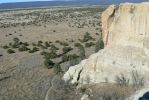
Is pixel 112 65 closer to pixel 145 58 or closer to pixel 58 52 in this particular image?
pixel 145 58

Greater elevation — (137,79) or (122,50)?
(122,50)

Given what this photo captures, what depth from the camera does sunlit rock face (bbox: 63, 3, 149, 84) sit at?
1950 centimetres

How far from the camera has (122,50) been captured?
66.2 ft

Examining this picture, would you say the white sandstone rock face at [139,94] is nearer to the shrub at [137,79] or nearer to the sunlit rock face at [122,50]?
the shrub at [137,79]

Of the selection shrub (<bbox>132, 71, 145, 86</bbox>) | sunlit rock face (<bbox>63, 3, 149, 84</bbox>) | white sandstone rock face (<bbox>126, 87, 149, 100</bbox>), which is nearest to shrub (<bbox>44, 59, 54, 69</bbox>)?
sunlit rock face (<bbox>63, 3, 149, 84</bbox>)

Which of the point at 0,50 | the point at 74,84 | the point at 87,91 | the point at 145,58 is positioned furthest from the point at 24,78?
the point at 0,50

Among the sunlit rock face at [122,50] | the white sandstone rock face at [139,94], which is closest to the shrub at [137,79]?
the sunlit rock face at [122,50]

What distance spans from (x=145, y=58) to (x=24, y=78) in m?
11.1

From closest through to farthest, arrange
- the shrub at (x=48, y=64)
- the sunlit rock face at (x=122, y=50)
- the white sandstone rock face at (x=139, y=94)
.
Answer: the white sandstone rock face at (x=139, y=94)
the sunlit rock face at (x=122, y=50)
the shrub at (x=48, y=64)

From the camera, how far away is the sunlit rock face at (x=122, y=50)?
64.0 feet

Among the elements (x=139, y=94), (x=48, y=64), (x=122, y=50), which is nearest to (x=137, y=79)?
(x=122, y=50)

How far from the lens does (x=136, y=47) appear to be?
19766 millimetres

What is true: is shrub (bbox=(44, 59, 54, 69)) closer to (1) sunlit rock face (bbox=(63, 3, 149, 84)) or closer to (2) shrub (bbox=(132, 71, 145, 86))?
(1) sunlit rock face (bbox=(63, 3, 149, 84))

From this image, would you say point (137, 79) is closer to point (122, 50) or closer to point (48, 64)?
point (122, 50)
